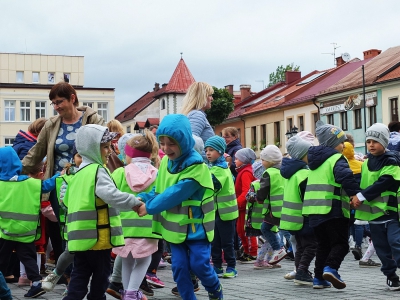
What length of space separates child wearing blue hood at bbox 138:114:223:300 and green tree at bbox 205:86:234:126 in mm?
66212

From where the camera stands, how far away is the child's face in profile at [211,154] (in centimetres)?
1012

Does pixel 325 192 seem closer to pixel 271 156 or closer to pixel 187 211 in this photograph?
pixel 187 211

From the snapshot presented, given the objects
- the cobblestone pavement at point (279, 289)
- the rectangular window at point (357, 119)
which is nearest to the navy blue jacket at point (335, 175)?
the cobblestone pavement at point (279, 289)

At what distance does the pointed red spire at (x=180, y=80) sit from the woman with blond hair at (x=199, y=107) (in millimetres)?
88873

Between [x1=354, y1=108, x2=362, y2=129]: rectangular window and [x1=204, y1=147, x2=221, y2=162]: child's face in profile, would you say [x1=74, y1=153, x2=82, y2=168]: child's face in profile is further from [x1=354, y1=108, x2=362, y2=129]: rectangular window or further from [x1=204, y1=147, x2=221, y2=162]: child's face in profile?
[x1=354, y1=108, x2=362, y2=129]: rectangular window

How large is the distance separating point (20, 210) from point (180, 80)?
92221 mm

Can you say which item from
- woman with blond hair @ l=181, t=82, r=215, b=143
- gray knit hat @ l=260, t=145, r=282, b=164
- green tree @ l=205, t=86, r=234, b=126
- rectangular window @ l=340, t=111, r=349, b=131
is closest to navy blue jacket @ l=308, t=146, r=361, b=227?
woman with blond hair @ l=181, t=82, r=215, b=143

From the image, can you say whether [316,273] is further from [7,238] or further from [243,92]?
[243,92]

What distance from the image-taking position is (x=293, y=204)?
32.2 feet

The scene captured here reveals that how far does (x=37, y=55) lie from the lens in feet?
301

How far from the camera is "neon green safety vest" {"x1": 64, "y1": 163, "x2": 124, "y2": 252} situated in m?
6.83

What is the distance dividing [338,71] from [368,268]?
53735 mm

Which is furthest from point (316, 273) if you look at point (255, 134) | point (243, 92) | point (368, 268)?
point (243, 92)

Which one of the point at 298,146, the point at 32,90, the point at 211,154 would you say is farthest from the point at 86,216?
the point at 32,90
